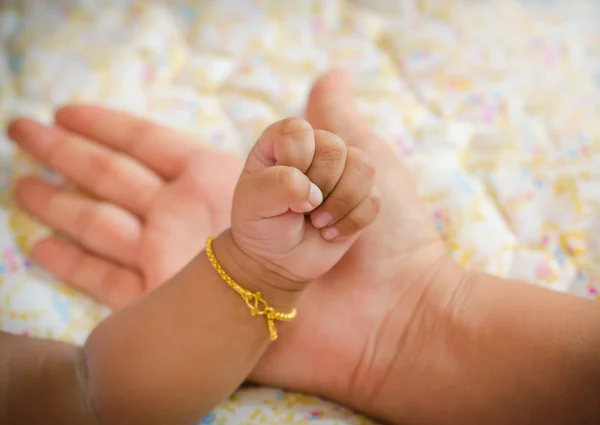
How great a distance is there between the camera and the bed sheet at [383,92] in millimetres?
952

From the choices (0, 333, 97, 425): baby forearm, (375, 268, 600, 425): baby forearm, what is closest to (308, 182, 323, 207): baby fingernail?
(375, 268, 600, 425): baby forearm

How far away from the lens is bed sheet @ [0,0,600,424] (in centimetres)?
95

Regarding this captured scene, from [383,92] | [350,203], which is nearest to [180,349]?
[350,203]

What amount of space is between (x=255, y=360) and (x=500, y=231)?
0.46 m

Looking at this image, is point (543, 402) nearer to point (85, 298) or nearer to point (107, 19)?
point (85, 298)

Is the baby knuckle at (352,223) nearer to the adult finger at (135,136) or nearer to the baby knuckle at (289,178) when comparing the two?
the baby knuckle at (289,178)

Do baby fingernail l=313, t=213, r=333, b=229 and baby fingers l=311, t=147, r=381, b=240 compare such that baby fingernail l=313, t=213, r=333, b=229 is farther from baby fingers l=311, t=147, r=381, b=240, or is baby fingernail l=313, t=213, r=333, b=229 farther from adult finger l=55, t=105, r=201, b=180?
adult finger l=55, t=105, r=201, b=180

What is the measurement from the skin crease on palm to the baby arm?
0.31 ft

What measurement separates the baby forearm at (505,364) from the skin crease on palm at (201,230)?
0.16 ft

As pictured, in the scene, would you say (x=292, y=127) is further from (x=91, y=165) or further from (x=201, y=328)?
(x=91, y=165)

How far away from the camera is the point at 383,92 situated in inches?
47.2

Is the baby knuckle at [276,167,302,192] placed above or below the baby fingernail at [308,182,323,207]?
above

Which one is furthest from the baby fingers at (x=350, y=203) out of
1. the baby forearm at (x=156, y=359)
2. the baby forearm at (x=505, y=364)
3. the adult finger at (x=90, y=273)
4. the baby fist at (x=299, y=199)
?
the adult finger at (x=90, y=273)

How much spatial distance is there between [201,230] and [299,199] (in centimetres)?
34
